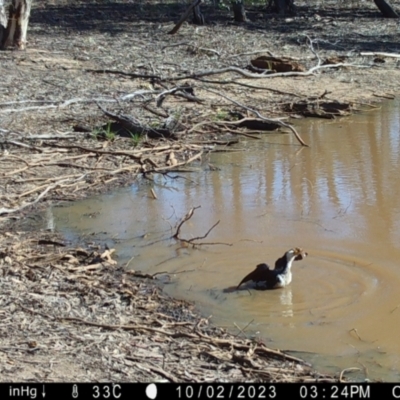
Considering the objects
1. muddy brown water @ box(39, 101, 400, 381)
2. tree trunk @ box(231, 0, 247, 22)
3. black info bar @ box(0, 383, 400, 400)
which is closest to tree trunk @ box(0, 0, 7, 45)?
tree trunk @ box(231, 0, 247, 22)

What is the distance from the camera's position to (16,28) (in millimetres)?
14828

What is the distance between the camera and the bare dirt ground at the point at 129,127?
4301mm

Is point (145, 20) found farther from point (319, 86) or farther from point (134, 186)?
point (134, 186)

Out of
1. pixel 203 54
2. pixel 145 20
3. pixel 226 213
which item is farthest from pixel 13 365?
pixel 145 20

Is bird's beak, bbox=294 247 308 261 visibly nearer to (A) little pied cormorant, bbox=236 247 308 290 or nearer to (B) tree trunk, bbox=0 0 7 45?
(A) little pied cormorant, bbox=236 247 308 290

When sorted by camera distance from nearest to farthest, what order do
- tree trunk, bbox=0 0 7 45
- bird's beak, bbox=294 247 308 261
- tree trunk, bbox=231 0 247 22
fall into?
bird's beak, bbox=294 247 308 261 < tree trunk, bbox=0 0 7 45 < tree trunk, bbox=231 0 247 22

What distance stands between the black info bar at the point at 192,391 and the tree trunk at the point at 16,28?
11718 mm

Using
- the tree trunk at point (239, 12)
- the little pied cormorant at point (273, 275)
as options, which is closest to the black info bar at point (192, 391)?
the little pied cormorant at point (273, 275)

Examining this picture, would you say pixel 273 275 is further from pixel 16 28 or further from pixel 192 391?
pixel 16 28

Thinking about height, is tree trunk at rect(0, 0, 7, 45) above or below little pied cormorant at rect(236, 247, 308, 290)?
above

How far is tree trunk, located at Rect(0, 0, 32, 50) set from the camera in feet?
47.7

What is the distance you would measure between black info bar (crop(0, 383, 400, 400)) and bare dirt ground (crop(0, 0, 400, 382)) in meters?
0.10

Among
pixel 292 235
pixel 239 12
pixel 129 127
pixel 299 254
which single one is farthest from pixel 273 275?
pixel 239 12

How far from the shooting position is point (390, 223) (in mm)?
6762
